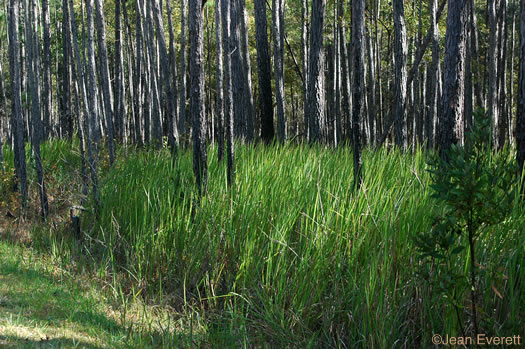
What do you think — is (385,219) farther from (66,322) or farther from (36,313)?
(36,313)

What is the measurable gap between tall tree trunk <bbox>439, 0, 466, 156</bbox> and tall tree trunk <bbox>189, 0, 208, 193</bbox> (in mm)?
2330

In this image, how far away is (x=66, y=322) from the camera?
11.9 ft

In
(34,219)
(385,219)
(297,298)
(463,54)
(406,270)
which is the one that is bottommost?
(34,219)

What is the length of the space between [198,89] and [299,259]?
2278 millimetres

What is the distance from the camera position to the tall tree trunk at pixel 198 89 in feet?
16.7

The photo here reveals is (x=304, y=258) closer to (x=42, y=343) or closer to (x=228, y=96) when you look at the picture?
(x=42, y=343)

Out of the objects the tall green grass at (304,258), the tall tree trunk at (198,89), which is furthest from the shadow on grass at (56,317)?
the tall tree trunk at (198,89)

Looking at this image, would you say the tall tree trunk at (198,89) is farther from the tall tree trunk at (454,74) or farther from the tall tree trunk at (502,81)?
the tall tree trunk at (502,81)

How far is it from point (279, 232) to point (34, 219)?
4.91 m

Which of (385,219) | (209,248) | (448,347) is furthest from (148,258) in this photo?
(448,347)

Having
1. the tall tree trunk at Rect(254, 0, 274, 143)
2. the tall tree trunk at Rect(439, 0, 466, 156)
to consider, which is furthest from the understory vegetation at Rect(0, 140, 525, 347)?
the tall tree trunk at Rect(254, 0, 274, 143)

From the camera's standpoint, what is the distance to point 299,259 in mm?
3789

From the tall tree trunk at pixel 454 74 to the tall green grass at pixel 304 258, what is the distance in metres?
0.50

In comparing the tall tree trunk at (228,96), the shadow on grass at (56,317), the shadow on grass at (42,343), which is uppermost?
the tall tree trunk at (228,96)
